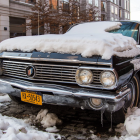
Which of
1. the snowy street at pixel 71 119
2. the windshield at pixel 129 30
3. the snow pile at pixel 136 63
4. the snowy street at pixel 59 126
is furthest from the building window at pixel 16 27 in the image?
the snow pile at pixel 136 63

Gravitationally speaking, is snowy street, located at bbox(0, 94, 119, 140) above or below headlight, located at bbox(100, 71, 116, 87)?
below

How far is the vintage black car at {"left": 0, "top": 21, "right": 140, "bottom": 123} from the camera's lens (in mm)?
2254

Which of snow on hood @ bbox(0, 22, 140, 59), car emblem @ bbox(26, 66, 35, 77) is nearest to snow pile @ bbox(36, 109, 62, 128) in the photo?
car emblem @ bbox(26, 66, 35, 77)

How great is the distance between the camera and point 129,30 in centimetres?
387

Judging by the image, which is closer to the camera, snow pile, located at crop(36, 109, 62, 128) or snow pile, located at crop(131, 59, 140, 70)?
snow pile, located at crop(36, 109, 62, 128)

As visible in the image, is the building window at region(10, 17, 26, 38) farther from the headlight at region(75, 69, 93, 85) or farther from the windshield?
the headlight at region(75, 69, 93, 85)

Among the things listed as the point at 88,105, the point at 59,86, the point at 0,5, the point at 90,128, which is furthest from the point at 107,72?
the point at 0,5

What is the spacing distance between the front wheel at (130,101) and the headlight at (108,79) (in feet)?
1.60

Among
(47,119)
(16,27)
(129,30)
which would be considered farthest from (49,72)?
(16,27)

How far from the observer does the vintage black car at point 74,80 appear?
7.39ft

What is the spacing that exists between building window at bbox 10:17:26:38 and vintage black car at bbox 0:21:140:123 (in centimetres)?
1536

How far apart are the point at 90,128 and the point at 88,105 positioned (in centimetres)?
58

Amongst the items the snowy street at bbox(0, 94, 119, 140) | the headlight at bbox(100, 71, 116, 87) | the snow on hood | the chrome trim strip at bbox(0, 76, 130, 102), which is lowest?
the snowy street at bbox(0, 94, 119, 140)

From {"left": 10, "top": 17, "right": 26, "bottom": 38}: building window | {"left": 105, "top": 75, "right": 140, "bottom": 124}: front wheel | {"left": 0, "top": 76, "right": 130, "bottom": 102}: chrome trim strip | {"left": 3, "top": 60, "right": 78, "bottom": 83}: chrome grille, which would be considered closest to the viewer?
{"left": 0, "top": 76, "right": 130, "bottom": 102}: chrome trim strip
